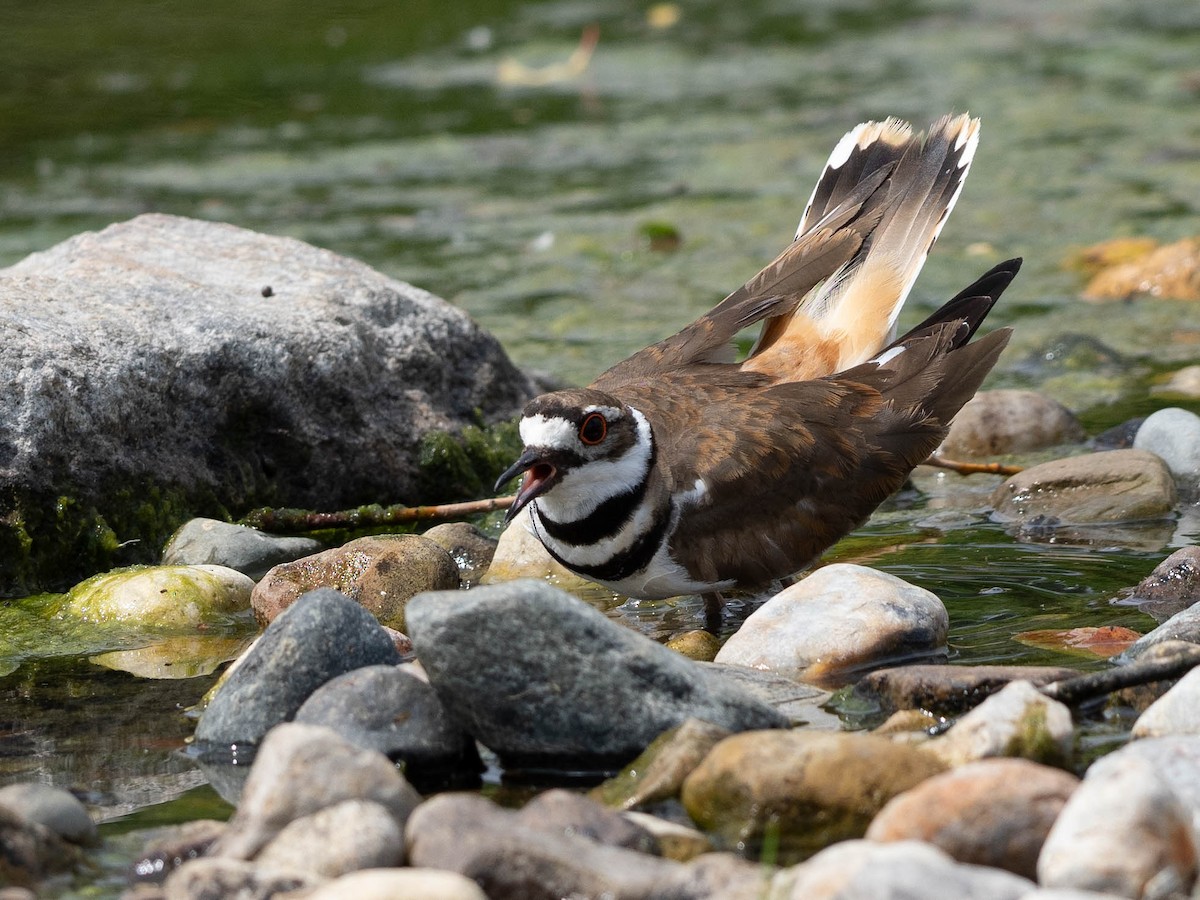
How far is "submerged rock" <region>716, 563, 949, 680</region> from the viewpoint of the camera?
14.6 feet

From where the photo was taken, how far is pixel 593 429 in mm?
4883

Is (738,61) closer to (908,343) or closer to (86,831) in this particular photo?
(908,343)

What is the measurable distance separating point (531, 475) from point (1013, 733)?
6.08 ft

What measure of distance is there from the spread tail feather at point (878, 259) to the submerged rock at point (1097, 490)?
2.53 ft

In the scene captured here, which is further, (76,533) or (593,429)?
(76,533)

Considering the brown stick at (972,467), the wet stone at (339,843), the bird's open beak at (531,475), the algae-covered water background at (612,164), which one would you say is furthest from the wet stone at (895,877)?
the brown stick at (972,467)

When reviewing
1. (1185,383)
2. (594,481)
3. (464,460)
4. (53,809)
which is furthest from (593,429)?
(1185,383)

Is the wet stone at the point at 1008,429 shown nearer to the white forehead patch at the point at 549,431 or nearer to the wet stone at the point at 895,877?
the white forehead patch at the point at 549,431

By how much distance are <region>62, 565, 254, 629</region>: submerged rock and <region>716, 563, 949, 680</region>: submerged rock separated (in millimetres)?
1649

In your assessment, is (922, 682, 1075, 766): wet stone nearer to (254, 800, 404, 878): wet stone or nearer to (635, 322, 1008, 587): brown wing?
(254, 800, 404, 878): wet stone

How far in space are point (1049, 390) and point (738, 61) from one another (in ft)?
23.4

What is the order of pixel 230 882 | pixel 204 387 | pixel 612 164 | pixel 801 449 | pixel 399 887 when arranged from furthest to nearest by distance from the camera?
pixel 612 164 → pixel 204 387 → pixel 801 449 → pixel 230 882 → pixel 399 887

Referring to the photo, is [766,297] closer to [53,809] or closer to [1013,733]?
[1013,733]

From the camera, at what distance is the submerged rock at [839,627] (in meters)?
4.44
